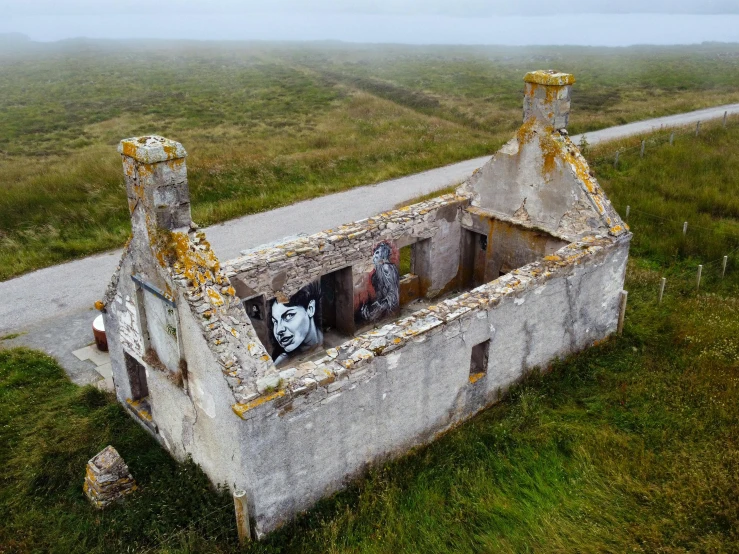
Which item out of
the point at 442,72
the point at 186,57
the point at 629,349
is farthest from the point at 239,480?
the point at 186,57

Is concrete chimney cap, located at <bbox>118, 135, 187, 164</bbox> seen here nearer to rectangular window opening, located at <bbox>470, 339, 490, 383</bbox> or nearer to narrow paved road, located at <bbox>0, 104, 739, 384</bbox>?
rectangular window opening, located at <bbox>470, 339, 490, 383</bbox>

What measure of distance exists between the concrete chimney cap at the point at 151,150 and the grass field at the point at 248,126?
10992 millimetres

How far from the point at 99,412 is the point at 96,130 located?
30.7 m

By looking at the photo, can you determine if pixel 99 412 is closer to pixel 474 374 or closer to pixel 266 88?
pixel 474 374

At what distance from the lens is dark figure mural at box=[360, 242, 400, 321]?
1123 centimetres

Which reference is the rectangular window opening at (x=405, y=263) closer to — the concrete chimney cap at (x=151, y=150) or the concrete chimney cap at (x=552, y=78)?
the concrete chimney cap at (x=552, y=78)

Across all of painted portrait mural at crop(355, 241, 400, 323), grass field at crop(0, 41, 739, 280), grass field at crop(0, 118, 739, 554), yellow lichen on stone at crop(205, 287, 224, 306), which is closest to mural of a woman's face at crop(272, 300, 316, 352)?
painted portrait mural at crop(355, 241, 400, 323)

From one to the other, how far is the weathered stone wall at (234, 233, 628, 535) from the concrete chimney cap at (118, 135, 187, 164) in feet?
9.02

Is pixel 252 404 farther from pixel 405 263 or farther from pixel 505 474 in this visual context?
pixel 405 263

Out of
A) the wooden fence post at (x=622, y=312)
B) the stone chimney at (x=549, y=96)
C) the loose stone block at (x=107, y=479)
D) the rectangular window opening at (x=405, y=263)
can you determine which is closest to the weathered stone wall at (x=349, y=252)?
the stone chimney at (x=549, y=96)

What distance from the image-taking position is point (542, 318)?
31.2 ft

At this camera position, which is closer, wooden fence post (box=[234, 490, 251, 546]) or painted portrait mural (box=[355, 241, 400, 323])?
wooden fence post (box=[234, 490, 251, 546])

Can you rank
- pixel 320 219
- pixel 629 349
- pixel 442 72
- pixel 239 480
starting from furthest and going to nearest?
pixel 442 72, pixel 320 219, pixel 629 349, pixel 239 480

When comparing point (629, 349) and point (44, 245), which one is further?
point (44, 245)
